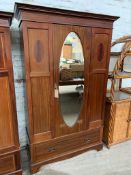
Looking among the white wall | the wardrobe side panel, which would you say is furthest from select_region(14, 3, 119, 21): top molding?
the white wall

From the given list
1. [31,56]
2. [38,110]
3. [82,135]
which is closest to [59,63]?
[31,56]

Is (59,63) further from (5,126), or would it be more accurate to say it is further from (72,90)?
(5,126)

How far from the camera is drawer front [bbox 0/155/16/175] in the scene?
5.42 feet

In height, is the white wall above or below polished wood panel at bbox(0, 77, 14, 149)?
above

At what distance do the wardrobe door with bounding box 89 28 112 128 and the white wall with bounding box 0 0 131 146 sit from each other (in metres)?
0.67

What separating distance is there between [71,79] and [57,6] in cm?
102

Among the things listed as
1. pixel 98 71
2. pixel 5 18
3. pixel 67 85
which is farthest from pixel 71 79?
pixel 5 18

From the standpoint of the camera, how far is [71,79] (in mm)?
1785

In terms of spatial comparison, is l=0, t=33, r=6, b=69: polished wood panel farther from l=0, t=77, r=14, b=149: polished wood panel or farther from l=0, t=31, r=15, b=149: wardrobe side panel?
l=0, t=77, r=14, b=149: polished wood panel

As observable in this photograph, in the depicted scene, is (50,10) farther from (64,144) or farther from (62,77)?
(64,144)

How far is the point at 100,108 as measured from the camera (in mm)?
2031

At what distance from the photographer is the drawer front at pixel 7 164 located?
1.65m

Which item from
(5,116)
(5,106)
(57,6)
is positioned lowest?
(5,116)

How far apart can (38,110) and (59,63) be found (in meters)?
0.56
